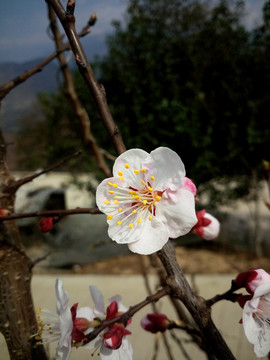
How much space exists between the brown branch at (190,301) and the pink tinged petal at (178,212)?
33mm

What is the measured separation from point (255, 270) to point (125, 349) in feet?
0.74

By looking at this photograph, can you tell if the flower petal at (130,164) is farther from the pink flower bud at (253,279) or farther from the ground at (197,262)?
the ground at (197,262)

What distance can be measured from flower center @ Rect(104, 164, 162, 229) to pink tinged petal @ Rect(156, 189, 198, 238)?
0.06ft

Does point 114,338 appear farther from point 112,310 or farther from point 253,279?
point 253,279

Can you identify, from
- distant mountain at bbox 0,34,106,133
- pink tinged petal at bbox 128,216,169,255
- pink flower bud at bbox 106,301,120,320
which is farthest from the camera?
distant mountain at bbox 0,34,106,133

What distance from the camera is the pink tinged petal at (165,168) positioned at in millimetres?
453

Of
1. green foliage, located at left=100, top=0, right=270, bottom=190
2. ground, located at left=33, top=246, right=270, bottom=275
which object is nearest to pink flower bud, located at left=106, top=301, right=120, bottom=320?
ground, located at left=33, top=246, right=270, bottom=275

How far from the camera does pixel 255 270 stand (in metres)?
0.48

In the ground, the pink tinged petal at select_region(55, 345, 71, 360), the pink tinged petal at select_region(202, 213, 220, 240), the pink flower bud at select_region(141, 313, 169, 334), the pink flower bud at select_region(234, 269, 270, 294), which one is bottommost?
the ground

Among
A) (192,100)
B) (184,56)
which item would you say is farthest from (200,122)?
(184,56)

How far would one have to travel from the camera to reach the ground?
351cm

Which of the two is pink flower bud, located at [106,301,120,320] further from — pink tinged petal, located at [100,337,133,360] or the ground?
the ground

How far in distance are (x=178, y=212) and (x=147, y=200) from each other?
9 centimetres

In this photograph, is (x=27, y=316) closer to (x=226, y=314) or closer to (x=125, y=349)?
(x=125, y=349)
